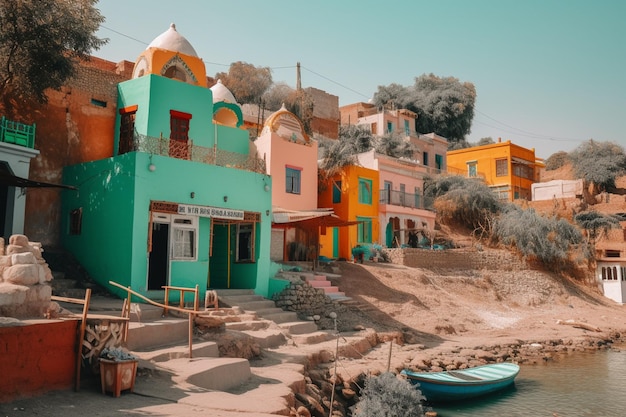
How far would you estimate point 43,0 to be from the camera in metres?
16.3

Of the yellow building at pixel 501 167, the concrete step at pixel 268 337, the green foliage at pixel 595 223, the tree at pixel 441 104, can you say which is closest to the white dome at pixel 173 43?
the concrete step at pixel 268 337

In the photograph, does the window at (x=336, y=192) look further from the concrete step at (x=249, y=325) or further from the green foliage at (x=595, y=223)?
the green foliage at (x=595, y=223)

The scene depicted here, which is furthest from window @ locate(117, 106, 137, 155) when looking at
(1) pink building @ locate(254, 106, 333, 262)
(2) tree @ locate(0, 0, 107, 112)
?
(1) pink building @ locate(254, 106, 333, 262)

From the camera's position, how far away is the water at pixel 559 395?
1397 centimetres

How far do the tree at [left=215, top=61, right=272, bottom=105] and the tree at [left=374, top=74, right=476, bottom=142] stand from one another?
15.9m

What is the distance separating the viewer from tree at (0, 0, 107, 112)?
15.9m

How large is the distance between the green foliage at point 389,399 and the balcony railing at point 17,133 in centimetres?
1251

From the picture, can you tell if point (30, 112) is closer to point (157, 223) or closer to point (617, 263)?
point (157, 223)

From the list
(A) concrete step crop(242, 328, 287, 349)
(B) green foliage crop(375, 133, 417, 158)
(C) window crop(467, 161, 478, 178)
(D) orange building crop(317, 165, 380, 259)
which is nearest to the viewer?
(A) concrete step crop(242, 328, 287, 349)

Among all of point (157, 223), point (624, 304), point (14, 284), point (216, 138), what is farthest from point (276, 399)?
point (624, 304)

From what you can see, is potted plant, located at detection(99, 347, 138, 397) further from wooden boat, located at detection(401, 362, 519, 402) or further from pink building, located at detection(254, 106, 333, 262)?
pink building, located at detection(254, 106, 333, 262)

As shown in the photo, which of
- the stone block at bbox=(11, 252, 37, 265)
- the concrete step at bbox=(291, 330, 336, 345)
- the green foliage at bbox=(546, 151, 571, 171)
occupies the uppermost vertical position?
the green foliage at bbox=(546, 151, 571, 171)

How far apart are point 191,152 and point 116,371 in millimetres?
10052

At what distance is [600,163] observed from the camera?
47.8 meters
